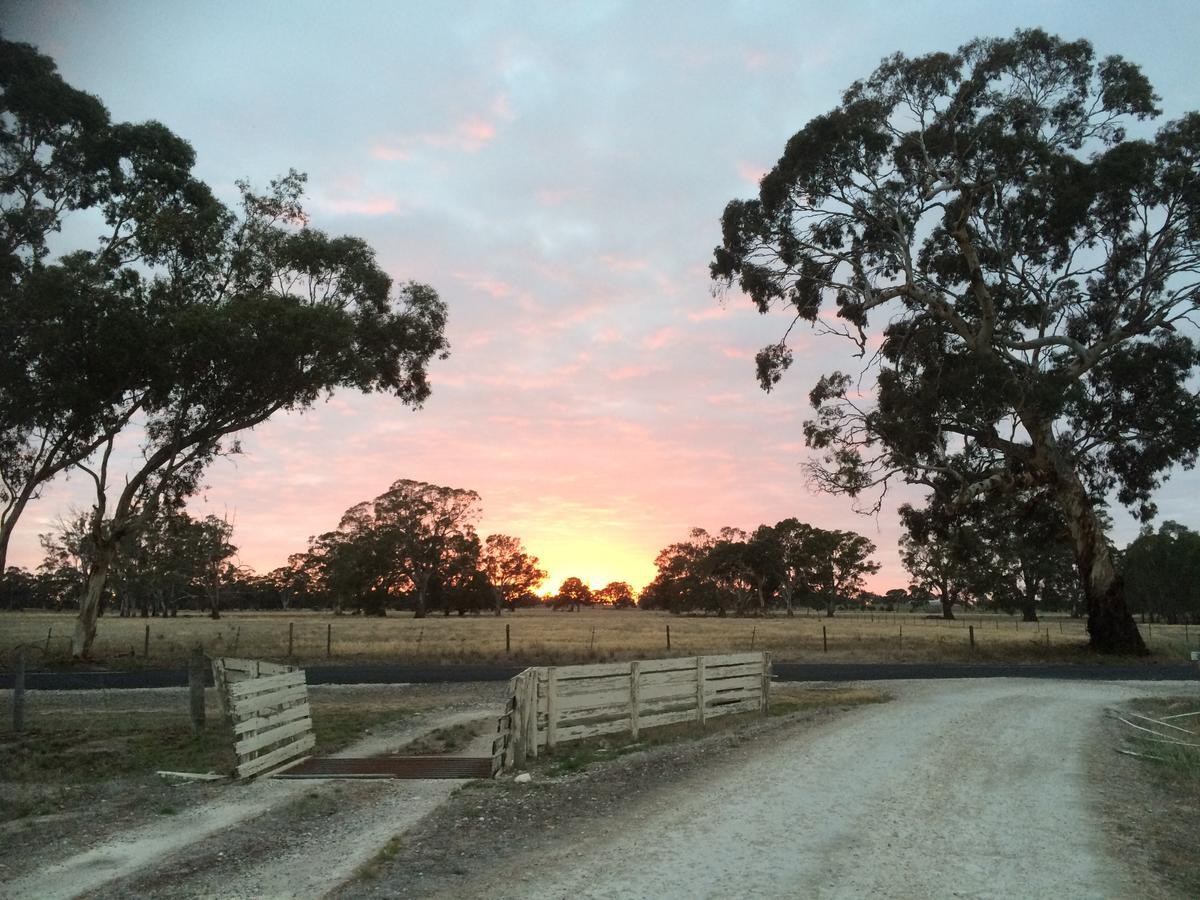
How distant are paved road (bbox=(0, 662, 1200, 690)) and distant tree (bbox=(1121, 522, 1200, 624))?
7408 cm

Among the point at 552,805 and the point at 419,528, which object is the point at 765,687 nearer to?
the point at 552,805

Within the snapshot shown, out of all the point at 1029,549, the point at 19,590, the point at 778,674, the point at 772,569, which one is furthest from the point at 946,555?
the point at 19,590

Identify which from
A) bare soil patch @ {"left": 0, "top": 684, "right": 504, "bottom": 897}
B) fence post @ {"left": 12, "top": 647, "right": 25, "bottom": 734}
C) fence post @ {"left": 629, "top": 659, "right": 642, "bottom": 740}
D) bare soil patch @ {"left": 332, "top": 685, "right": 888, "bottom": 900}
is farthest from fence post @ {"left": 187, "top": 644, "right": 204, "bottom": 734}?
fence post @ {"left": 629, "top": 659, "right": 642, "bottom": 740}

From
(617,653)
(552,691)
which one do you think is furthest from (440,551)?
(552,691)

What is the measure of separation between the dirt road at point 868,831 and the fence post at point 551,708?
273 centimetres

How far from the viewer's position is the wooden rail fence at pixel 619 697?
11812 mm

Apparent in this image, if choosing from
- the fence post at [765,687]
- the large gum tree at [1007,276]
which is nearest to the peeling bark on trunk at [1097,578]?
the large gum tree at [1007,276]

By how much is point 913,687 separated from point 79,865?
1868cm

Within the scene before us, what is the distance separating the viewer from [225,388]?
28297mm

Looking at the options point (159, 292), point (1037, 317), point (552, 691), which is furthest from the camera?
point (1037, 317)

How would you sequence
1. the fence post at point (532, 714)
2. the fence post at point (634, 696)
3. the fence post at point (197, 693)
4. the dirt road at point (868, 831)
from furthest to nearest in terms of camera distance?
the fence post at point (197, 693) → the fence post at point (634, 696) → the fence post at point (532, 714) → the dirt road at point (868, 831)

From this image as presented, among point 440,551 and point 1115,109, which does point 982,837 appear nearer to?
point 1115,109

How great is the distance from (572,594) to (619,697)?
17422cm

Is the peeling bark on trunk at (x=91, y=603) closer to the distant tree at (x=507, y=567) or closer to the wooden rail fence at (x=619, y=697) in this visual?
the wooden rail fence at (x=619, y=697)
